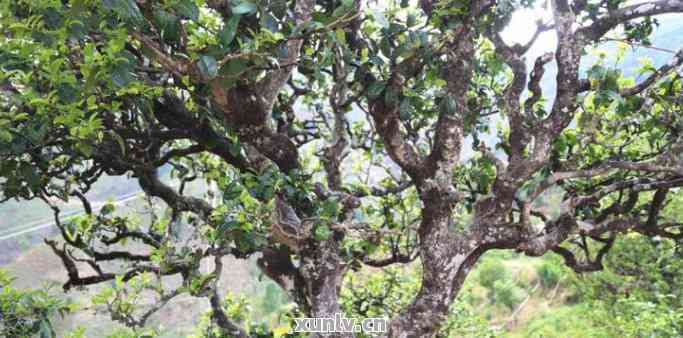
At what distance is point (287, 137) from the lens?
7.92 ft

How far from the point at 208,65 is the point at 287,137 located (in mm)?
878

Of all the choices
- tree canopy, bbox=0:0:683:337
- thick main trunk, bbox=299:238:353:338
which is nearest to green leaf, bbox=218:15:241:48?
tree canopy, bbox=0:0:683:337

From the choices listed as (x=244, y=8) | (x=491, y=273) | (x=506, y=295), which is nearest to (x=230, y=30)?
(x=244, y=8)

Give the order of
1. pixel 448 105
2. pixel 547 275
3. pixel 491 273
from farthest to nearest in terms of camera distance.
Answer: pixel 491 273 → pixel 547 275 → pixel 448 105

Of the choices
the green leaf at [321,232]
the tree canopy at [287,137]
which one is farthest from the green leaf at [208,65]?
the green leaf at [321,232]

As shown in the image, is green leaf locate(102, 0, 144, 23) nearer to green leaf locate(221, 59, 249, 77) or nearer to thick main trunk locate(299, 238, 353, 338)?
green leaf locate(221, 59, 249, 77)

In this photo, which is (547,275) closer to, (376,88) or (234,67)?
(376,88)

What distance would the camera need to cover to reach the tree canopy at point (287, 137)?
1.69 meters

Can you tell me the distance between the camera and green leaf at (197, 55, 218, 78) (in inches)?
61.5

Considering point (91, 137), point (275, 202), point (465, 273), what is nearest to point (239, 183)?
point (275, 202)

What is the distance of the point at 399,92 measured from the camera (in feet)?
6.92

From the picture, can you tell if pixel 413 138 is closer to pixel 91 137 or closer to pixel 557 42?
pixel 557 42

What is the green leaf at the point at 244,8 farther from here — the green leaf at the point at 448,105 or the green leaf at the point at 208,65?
the green leaf at the point at 448,105

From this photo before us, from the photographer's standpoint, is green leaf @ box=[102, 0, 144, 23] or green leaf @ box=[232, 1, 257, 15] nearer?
green leaf @ box=[102, 0, 144, 23]
